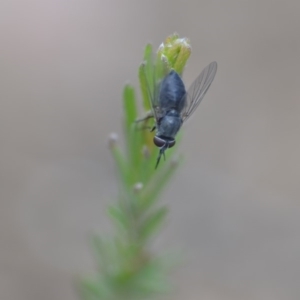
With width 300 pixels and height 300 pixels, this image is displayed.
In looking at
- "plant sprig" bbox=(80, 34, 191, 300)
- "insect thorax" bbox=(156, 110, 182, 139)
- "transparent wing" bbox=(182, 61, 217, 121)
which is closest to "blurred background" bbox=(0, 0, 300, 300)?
"plant sprig" bbox=(80, 34, 191, 300)

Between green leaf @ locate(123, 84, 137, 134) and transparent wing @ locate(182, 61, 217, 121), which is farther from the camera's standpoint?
transparent wing @ locate(182, 61, 217, 121)

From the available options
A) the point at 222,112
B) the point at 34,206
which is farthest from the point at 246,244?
the point at 34,206

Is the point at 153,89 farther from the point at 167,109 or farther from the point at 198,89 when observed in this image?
the point at 198,89

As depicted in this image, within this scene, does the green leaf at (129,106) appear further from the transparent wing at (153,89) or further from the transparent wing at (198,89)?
the transparent wing at (198,89)

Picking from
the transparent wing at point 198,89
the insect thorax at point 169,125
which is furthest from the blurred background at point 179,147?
the insect thorax at point 169,125

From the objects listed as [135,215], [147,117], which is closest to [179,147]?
[135,215]

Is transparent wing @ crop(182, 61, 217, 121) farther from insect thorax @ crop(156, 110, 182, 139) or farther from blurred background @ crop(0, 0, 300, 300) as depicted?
blurred background @ crop(0, 0, 300, 300)
